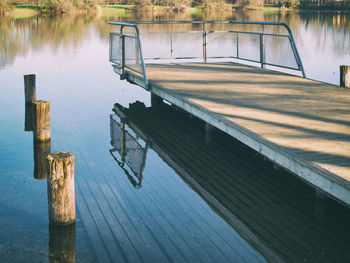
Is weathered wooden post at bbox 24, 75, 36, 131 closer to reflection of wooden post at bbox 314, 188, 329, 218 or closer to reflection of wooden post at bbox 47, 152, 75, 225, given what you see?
reflection of wooden post at bbox 47, 152, 75, 225

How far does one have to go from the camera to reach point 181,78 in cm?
1170

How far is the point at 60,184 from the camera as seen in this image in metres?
5.76

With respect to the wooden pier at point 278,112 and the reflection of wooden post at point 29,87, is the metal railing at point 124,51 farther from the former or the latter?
the reflection of wooden post at point 29,87

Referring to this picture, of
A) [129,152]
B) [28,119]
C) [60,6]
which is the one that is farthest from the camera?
[60,6]

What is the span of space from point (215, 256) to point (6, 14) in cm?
5723

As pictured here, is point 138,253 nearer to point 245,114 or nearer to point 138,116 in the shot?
point 245,114

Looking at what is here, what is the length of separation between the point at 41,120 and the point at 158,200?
3373 millimetres

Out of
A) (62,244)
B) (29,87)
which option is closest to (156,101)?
(29,87)

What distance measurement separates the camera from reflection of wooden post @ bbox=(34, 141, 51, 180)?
822cm

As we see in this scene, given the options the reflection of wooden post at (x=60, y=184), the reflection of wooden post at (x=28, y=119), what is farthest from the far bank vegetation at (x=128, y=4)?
the reflection of wooden post at (x=60, y=184)

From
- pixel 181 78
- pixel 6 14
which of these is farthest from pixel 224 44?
pixel 6 14

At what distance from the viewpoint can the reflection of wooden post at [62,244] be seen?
211 inches

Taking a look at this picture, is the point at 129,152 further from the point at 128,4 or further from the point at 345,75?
the point at 128,4

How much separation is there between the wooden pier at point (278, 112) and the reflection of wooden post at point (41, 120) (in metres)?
2.25
